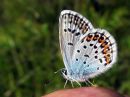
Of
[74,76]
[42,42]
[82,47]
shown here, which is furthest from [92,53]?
[42,42]

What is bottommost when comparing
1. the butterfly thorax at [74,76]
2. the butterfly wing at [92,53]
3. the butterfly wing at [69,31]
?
the butterfly thorax at [74,76]

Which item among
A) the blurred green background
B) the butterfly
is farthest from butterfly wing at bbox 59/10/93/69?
the blurred green background

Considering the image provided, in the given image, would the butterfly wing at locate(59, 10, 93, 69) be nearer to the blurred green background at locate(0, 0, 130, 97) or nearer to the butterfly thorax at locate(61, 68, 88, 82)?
the butterfly thorax at locate(61, 68, 88, 82)

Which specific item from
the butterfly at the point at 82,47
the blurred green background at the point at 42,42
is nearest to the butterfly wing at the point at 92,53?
the butterfly at the point at 82,47

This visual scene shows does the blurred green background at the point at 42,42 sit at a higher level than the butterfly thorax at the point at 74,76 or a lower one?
higher

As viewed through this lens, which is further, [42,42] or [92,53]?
[42,42]

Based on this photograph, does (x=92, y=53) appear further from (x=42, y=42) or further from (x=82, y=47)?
(x=42, y=42)

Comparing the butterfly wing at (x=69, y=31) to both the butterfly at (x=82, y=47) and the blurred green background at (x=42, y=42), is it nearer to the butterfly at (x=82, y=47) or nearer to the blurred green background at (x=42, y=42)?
the butterfly at (x=82, y=47)
